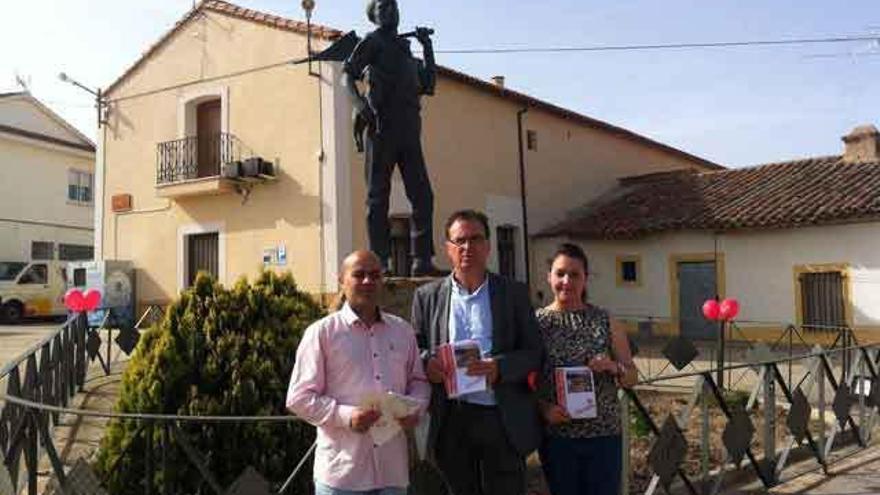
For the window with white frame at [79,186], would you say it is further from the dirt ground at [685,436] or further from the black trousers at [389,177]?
the black trousers at [389,177]

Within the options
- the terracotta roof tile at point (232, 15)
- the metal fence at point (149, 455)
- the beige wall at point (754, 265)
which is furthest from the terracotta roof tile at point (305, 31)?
the metal fence at point (149, 455)

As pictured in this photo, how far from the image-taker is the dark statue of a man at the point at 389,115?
6379 millimetres

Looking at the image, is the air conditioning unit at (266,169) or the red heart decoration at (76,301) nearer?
the red heart decoration at (76,301)

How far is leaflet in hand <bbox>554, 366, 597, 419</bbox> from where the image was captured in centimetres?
311

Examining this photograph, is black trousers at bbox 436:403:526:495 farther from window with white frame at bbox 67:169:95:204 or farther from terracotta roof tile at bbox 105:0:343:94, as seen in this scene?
window with white frame at bbox 67:169:95:204

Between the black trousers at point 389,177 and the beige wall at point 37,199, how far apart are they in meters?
21.7

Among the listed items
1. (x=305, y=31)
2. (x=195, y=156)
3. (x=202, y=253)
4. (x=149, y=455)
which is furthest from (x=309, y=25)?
(x=149, y=455)

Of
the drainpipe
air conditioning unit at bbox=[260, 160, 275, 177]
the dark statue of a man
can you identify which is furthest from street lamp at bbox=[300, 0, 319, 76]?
the dark statue of a man

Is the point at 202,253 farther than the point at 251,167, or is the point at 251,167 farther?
the point at 202,253

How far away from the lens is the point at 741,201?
17828 mm

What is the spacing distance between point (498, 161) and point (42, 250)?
15885mm

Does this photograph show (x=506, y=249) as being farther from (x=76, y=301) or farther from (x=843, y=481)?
(x=843, y=481)

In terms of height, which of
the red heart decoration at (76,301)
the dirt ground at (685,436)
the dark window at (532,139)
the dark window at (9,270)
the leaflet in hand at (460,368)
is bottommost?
the dirt ground at (685,436)

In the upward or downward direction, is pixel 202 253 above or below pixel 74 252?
below
